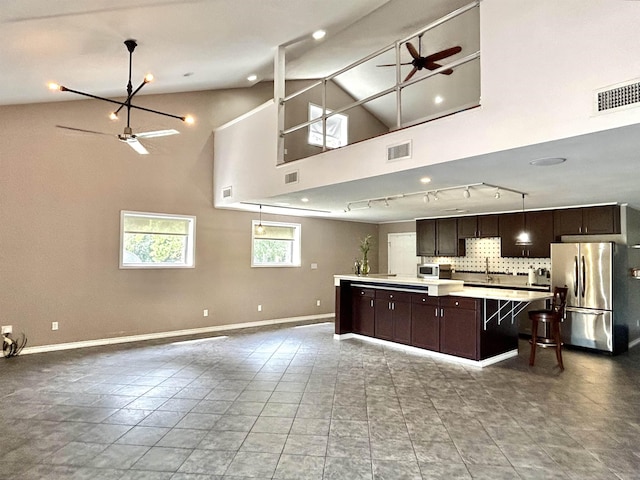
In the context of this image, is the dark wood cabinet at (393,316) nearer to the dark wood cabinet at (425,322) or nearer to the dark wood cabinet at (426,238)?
the dark wood cabinet at (425,322)

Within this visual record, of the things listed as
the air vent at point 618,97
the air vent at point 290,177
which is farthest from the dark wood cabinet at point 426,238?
the air vent at point 618,97

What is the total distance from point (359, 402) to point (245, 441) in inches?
49.0

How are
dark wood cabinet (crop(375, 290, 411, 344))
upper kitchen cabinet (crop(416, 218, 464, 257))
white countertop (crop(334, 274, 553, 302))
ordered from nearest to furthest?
white countertop (crop(334, 274, 553, 302))
dark wood cabinet (crop(375, 290, 411, 344))
upper kitchen cabinet (crop(416, 218, 464, 257))

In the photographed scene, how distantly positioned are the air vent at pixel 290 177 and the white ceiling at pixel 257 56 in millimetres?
245

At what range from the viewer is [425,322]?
568 cm

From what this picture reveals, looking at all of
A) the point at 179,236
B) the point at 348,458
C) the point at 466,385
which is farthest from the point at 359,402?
the point at 179,236

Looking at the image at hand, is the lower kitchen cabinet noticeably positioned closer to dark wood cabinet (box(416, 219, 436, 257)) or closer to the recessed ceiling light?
the recessed ceiling light

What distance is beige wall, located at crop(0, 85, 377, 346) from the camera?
5.60m

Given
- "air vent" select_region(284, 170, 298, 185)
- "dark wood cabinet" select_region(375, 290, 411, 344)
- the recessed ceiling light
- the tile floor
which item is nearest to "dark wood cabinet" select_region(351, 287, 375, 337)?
"dark wood cabinet" select_region(375, 290, 411, 344)

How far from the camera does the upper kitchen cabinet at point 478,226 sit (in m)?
7.61

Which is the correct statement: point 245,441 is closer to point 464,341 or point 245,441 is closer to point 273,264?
point 464,341

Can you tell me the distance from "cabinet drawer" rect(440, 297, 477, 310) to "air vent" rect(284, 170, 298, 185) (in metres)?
2.66

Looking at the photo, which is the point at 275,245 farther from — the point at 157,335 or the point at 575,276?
the point at 575,276

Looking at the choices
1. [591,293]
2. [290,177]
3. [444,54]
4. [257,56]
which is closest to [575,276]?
[591,293]
